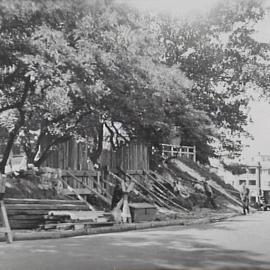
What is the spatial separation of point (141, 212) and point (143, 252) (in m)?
4.95

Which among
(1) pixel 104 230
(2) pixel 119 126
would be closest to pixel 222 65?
(2) pixel 119 126

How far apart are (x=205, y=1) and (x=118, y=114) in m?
6.77

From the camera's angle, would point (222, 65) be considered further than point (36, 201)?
Yes

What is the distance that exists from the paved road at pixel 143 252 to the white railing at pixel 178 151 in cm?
794

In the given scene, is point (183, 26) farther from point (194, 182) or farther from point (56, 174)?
point (194, 182)

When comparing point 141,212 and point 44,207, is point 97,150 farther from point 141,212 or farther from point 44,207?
point 44,207

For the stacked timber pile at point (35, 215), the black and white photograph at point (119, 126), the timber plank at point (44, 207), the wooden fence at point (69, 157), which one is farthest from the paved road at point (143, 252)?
the wooden fence at point (69, 157)

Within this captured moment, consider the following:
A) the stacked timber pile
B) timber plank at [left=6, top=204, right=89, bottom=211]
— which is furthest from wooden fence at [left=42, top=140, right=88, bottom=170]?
the stacked timber pile

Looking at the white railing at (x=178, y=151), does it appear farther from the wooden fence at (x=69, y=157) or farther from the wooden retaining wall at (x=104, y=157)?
the wooden fence at (x=69, y=157)

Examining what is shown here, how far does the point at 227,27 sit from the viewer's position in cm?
988

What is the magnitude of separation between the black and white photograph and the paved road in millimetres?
26

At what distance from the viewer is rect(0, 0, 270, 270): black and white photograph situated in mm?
7031

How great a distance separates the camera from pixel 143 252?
22.7 ft

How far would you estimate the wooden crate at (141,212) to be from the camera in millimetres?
11664
